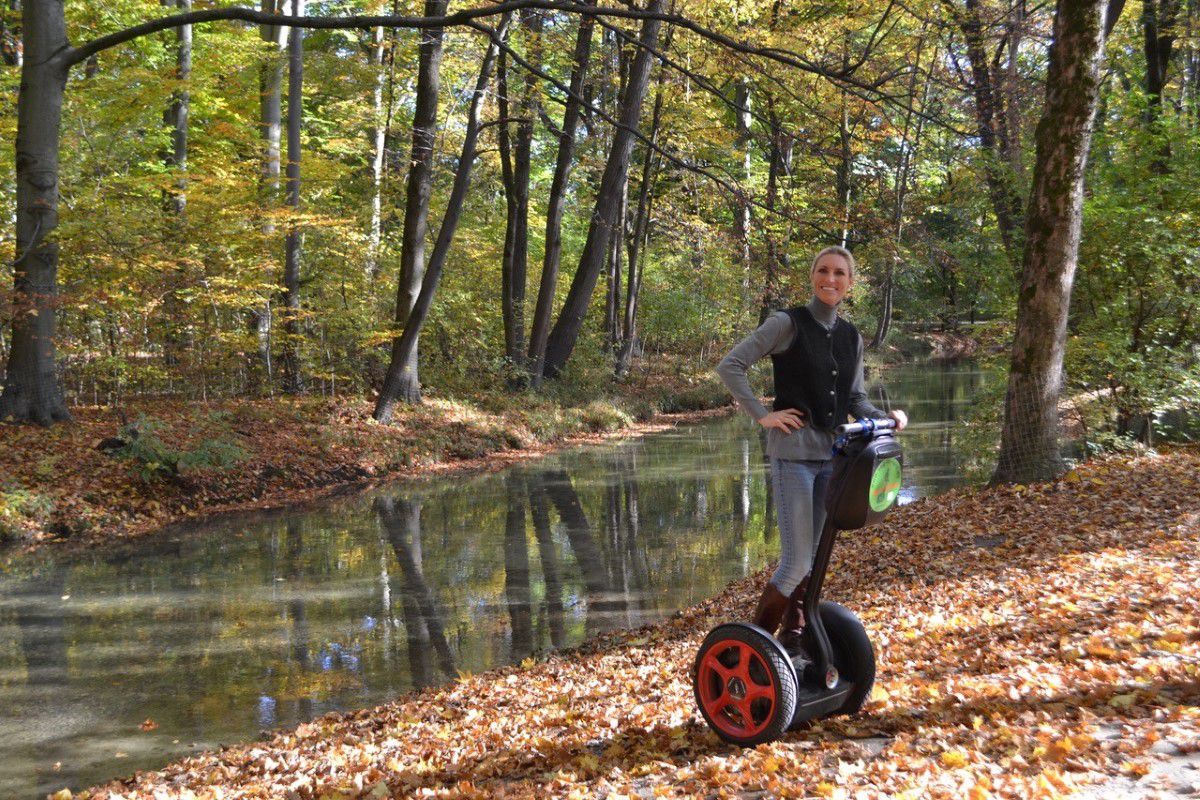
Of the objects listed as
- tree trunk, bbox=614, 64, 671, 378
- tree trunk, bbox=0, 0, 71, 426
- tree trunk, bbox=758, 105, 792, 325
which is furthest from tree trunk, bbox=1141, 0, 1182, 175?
tree trunk, bbox=0, 0, 71, 426

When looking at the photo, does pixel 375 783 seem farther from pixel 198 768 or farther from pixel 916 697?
pixel 916 697

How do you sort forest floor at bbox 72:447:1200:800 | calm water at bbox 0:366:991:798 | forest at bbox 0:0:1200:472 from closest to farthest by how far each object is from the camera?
1. forest floor at bbox 72:447:1200:800
2. calm water at bbox 0:366:991:798
3. forest at bbox 0:0:1200:472

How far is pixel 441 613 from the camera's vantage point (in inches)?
329

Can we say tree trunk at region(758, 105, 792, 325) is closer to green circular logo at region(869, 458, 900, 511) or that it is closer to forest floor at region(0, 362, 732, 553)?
green circular logo at region(869, 458, 900, 511)

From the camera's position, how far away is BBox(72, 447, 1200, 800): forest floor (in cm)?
347

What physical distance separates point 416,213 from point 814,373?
14.8m

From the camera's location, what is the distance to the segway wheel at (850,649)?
13.4ft

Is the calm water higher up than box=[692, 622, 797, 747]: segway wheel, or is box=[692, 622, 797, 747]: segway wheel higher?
box=[692, 622, 797, 747]: segway wheel

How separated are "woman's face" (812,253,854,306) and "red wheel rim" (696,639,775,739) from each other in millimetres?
1526

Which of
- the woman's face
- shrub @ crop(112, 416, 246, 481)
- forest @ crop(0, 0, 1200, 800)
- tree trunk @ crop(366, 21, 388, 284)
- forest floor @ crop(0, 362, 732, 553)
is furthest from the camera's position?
tree trunk @ crop(366, 21, 388, 284)

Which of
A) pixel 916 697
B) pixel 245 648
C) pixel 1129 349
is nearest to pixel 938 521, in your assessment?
pixel 1129 349

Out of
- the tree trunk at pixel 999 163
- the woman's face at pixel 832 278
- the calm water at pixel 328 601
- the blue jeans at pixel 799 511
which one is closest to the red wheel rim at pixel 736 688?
the blue jeans at pixel 799 511

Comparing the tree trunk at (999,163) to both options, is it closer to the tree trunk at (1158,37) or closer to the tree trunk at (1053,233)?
the tree trunk at (1053,233)

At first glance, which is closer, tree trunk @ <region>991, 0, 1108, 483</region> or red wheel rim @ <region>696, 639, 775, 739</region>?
red wheel rim @ <region>696, 639, 775, 739</region>
